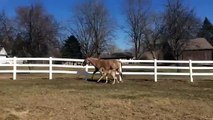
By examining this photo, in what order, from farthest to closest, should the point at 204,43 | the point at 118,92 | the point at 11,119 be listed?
1. the point at 204,43
2. the point at 118,92
3. the point at 11,119

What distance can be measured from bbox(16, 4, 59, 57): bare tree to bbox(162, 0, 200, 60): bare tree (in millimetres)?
25852

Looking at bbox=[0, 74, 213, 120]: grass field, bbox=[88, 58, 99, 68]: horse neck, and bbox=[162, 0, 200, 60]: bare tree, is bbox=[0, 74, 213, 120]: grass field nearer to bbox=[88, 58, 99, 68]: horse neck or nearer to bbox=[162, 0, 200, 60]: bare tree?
bbox=[88, 58, 99, 68]: horse neck

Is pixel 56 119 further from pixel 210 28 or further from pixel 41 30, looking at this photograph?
pixel 210 28

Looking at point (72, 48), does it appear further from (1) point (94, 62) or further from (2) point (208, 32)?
(1) point (94, 62)

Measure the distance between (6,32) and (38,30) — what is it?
13737mm

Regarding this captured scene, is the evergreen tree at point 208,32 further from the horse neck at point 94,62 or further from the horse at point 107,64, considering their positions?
the horse neck at point 94,62

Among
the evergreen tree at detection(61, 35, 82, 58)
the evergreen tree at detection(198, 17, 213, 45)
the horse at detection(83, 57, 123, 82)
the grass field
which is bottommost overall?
the grass field

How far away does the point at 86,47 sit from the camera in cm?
7888

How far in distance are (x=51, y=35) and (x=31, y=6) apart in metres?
7.10

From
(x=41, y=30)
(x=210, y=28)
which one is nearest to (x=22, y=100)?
(x=41, y=30)

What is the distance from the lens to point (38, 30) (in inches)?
2896

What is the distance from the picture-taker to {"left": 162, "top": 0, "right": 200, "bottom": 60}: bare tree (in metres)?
52.4

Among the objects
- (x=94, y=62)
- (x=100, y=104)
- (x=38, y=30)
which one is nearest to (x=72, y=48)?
(x=38, y=30)

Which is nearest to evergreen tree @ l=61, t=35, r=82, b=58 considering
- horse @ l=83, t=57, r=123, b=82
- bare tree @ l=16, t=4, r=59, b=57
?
bare tree @ l=16, t=4, r=59, b=57
